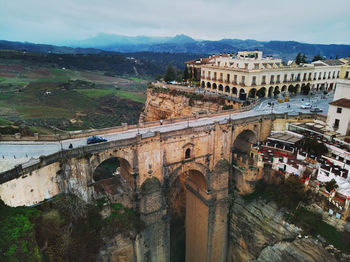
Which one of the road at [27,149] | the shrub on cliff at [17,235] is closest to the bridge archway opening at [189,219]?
the road at [27,149]

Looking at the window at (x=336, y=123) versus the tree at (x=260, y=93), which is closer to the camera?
the window at (x=336, y=123)

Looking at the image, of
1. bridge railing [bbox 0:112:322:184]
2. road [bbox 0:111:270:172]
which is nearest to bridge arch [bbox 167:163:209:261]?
bridge railing [bbox 0:112:322:184]

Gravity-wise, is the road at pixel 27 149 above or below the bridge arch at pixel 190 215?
above

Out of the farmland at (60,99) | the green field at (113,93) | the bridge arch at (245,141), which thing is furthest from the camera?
the green field at (113,93)

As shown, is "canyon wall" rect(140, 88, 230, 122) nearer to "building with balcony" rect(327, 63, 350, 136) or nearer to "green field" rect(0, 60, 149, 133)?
"building with balcony" rect(327, 63, 350, 136)

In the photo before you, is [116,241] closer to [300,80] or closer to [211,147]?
[211,147]

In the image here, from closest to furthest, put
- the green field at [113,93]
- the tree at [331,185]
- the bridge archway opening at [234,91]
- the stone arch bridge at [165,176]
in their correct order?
the stone arch bridge at [165,176]
the tree at [331,185]
the bridge archway opening at [234,91]
the green field at [113,93]

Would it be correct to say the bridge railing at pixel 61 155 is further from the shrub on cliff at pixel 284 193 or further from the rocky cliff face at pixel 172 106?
the rocky cliff face at pixel 172 106
